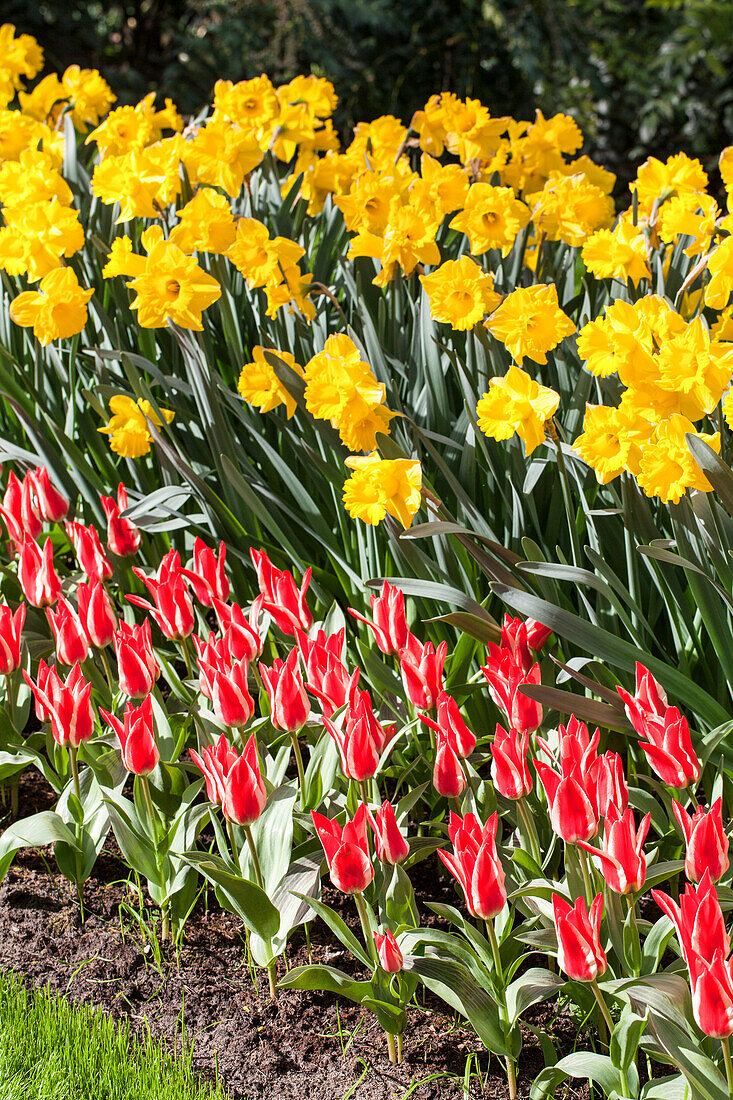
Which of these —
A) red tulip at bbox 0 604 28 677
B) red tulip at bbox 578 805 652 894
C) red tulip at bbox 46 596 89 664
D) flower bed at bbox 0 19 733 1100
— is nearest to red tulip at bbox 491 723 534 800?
flower bed at bbox 0 19 733 1100

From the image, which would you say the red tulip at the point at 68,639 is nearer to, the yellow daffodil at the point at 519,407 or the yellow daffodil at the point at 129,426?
the yellow daffodil at the point at 129,426

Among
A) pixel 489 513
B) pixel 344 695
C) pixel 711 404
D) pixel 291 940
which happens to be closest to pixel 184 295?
pixel 489 513

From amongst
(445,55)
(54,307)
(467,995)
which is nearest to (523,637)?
(467,995)

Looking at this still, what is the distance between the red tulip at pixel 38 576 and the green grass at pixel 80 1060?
2.08 feet

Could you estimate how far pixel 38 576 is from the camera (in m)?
1.70

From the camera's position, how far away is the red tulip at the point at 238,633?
1.43 m

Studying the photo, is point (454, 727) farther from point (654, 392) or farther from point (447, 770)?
point (654, 392)

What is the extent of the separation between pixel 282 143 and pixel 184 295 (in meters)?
1.07

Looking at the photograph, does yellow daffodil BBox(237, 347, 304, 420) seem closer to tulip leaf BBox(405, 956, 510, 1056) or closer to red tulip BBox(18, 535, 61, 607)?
red tulip BBox(18, 535, 61, 607)

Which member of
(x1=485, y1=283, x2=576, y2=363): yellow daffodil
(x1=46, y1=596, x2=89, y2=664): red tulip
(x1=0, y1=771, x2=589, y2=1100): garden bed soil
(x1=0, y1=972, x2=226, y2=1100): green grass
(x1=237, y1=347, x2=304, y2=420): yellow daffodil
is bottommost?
(x1=0, y1=771, x2=589, y2=1100): garden bed soil

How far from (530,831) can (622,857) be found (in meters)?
0.24

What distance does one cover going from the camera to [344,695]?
4.46ft

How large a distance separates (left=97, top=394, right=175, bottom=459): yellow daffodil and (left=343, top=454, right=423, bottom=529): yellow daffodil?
2.09ft

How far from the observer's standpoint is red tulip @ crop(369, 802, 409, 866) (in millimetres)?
1152
